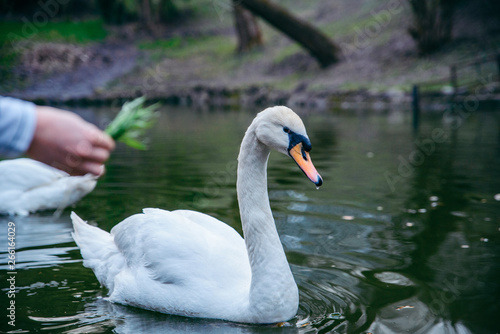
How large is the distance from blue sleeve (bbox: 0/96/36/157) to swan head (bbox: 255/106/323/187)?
188cm

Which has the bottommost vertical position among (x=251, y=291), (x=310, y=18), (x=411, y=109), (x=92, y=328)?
(x=92, y=328)

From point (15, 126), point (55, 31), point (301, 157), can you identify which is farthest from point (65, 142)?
point (55, 31)

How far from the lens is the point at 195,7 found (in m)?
35.8

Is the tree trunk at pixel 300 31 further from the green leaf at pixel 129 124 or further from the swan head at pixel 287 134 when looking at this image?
the green leaf at pixel 129 124

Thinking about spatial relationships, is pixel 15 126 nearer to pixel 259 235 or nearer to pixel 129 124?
pixel 129 124

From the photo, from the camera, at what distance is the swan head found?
3.36 meters

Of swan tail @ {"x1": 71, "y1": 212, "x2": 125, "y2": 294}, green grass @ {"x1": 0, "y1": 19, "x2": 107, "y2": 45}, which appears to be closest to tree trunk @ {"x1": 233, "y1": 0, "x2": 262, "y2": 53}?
green grass @ {"x1": 0, "y1": 19, "x2": 107, "y2": 45}

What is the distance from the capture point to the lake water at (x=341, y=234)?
11.8ft

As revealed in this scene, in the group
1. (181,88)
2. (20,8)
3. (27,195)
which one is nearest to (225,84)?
(181,88)

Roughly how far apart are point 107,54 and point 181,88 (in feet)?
18.7

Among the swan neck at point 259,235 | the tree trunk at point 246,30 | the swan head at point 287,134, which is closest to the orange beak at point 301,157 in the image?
the swan head at point 287,134

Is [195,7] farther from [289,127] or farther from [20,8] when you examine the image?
[289,127]

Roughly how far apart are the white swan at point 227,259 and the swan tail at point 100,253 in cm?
1

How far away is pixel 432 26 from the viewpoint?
62.1 feet
